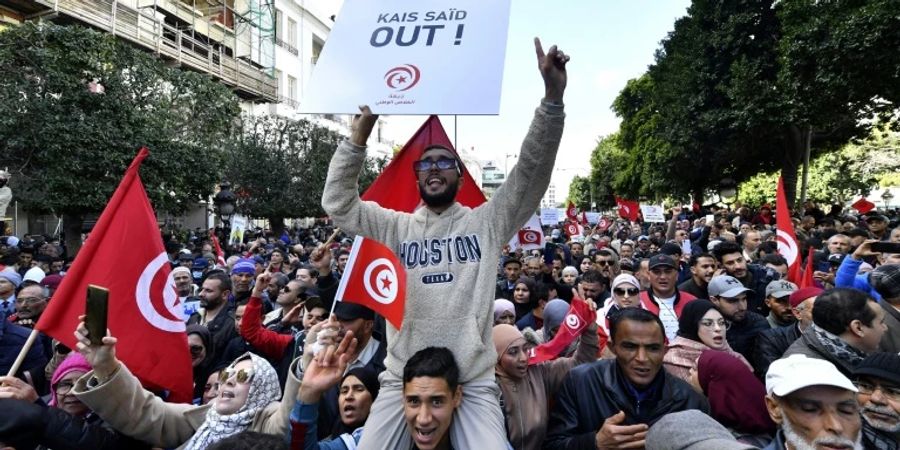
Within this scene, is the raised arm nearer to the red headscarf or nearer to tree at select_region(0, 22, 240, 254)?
the red headscarf

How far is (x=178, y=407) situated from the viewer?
3.12 meters

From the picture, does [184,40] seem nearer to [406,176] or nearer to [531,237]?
[531,237]

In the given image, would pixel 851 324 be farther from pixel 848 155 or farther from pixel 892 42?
pixel 848 155

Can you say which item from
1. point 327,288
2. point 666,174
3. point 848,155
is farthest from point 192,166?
point 848,155

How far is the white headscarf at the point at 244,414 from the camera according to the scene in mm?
2795

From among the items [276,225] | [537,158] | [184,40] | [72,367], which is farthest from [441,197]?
[184,40]

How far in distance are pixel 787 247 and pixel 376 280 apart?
5.63 m

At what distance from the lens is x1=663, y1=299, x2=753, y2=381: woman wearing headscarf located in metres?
3.45

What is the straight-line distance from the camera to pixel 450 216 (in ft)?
Answer: 9.31

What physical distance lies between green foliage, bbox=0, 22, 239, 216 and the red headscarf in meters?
15.1

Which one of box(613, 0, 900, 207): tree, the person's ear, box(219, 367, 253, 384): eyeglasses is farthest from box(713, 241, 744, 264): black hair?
box(613, 0, 900, 207): tree

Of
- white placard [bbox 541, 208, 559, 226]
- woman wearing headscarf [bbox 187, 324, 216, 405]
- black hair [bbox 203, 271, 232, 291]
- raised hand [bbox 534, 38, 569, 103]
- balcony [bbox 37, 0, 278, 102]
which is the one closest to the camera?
raised hand [bbox 534, 38, 569, 103]

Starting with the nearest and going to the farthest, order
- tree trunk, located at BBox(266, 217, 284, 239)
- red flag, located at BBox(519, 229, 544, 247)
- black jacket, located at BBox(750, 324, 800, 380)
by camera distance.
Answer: black jacket, located at BBox(750, 324, 800, 380)
red flag, located at BBox(519, 229, 544, 247)
tree trunk, located at BBox(266, 217, 284, 239)

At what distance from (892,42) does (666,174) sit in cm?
1398
